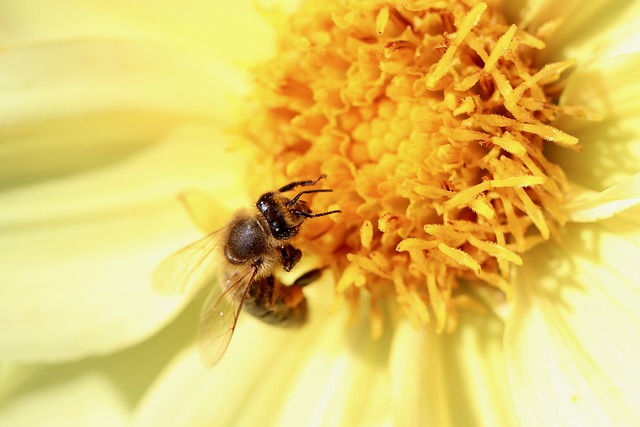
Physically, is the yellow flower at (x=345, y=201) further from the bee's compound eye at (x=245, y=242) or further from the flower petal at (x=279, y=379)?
the bee's compound eye at (x=245, y=242)

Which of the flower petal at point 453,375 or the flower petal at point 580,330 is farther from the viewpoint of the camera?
the flower petal at point 453,375

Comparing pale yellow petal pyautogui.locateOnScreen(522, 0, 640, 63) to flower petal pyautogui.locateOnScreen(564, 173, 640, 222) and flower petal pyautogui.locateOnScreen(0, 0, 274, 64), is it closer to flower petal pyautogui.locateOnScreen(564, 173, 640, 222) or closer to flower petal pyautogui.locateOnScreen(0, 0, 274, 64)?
flower petal pyautogui.locateOnScreen(564, 173, 640, 222)

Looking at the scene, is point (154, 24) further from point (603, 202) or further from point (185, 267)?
point (603, 202)

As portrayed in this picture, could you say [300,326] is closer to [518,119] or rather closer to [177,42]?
[518,119]

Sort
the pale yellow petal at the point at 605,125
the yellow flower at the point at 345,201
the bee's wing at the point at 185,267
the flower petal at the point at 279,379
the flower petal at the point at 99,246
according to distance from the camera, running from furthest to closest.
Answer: the flower petal at the point at 99,246
the flower petal at the point at 279,379
the bee's wing at the point at 185,267
the yellow flower at the point at 345,201
the pale yellow petal at the point at 605,125

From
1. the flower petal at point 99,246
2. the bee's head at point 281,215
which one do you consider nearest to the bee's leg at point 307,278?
the bee's head at point 281,215

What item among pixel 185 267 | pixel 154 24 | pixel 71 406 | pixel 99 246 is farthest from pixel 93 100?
pixel 71 406
